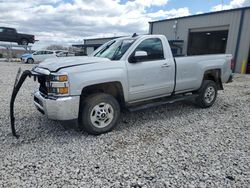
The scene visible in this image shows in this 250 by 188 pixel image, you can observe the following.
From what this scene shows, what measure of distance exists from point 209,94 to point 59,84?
4.18m

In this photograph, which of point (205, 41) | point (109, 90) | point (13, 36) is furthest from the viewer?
point (13, 36)

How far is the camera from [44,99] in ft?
11.7

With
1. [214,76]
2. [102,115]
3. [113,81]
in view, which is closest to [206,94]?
[214,76]

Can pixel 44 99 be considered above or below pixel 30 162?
above

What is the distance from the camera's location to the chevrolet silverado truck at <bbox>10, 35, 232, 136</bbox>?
3.46 m

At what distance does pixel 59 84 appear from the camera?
11.0 feet

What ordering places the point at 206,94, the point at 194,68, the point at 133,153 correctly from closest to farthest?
the point at 133,153, the point at 194,68, the point at 206,94

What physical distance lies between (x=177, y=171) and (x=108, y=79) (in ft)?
6.37

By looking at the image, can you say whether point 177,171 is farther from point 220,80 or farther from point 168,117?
point 220,80

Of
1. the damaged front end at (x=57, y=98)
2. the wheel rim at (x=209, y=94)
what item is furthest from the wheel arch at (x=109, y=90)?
the wheel rim at (x=209, y=94)

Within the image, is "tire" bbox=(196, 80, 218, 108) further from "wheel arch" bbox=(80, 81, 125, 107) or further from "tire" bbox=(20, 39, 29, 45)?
"tire" bbox=(20, 39, 29, 45)

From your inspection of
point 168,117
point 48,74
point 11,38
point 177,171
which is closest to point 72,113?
point 48,74

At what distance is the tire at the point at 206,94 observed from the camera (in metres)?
5.52

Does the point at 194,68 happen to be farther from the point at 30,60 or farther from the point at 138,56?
the point at 30,60
